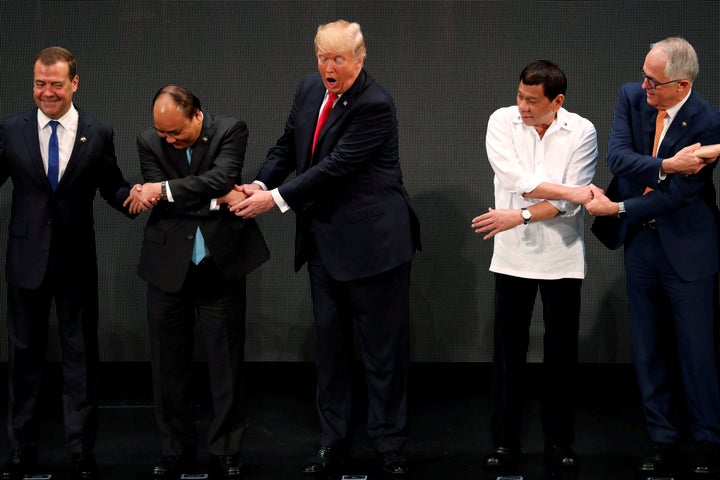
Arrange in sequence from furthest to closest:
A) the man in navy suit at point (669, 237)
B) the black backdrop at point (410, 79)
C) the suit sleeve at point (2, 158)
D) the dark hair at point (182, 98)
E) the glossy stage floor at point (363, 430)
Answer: the black backdrop at point (410, 79) < the glossy stage floor at point (363, 430) < the suit sleeve at point (2, 158) < the man in navy suit at point (669, 237) < the dark hair at point (182, 98)

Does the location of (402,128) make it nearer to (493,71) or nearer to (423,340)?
(493,71)

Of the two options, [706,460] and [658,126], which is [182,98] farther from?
[706,460]

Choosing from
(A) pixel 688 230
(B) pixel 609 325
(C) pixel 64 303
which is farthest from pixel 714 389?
(C) pixel 64 303

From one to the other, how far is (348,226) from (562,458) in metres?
1.30

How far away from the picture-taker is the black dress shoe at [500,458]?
3926mm

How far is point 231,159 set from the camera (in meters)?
3.80

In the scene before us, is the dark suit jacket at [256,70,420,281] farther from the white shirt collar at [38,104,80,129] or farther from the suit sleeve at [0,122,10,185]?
the suit sleeve at [0,122,10,185]

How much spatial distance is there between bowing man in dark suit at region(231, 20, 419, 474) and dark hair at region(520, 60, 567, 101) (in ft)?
1.80

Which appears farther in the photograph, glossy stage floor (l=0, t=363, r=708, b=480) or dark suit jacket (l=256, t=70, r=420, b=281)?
glossy stage floor (l=0, t=363, r=708, b=480)

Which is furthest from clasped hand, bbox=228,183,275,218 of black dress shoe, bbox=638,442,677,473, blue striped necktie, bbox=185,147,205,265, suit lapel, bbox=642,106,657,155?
black dress shoe, bbox=638,442,677,473

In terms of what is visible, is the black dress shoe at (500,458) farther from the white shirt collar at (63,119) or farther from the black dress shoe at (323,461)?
the white shirt collar at (63,119)

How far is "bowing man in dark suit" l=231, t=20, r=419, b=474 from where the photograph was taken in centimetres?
373

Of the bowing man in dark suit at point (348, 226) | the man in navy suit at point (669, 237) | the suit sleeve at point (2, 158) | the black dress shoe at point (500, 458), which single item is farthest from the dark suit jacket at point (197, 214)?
the man in navy suit at point (669, 237)

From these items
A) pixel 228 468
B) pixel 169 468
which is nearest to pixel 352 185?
pixel 228 468
